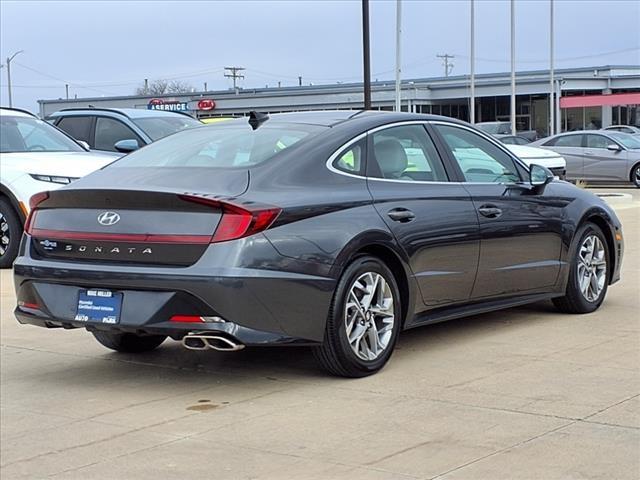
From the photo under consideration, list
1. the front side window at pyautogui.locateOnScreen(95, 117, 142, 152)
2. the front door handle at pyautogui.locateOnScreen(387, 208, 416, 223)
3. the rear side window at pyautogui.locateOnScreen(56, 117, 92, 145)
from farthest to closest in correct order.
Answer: the rear side window at pyautogui.locateOnScreen(56, 117, 92, 145), the front side window at pyautogui.locateOnScreen(95, 117, 142, 152), the front door handle at pyautogui.locateOnScreen(387, 208, 416, 223)

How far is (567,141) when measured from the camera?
25266mm

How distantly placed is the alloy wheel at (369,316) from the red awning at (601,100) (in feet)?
164

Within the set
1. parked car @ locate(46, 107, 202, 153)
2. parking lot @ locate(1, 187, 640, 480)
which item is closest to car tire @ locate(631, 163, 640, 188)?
parked car @ locate(46, 107, 202, 153)

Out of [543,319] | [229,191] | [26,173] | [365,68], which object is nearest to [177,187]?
[229,191]

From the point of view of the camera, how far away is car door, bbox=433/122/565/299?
7008 millimetres

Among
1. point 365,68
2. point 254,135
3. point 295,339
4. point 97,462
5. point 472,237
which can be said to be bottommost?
point 97,462

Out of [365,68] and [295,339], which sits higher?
[365,68]

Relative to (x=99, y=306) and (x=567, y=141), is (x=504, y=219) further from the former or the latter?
(x=567, y=141)

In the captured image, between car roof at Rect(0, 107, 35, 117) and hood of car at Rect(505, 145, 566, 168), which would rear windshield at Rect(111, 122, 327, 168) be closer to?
car roof at Rect(0, 107, 35, 117)

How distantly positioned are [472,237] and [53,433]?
3.09 m

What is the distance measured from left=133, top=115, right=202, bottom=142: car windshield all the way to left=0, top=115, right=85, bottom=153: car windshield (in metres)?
1.94

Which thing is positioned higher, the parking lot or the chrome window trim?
the chrome window trim

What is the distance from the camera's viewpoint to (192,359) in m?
6.69

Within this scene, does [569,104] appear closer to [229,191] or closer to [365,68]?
[365,68]
